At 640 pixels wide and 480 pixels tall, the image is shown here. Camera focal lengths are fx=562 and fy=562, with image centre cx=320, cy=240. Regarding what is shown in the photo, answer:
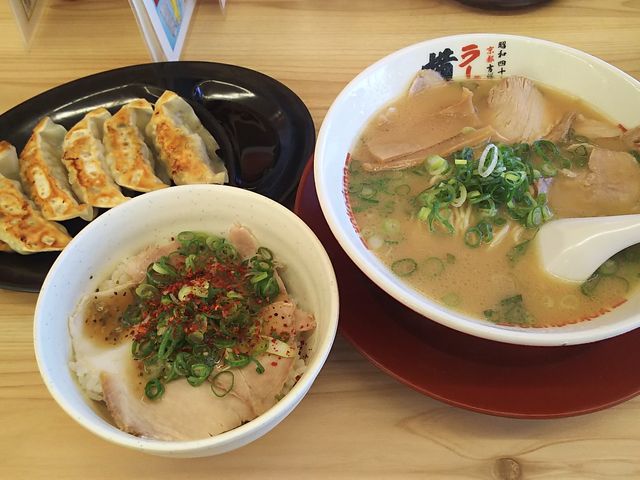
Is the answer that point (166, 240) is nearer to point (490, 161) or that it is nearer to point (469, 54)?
point (490, 161)

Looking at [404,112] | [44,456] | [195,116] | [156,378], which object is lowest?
[44,456]

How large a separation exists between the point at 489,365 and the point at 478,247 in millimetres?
237

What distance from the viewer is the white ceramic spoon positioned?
105 cm

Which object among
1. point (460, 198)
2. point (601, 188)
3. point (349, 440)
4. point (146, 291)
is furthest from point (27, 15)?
point (601, 188)

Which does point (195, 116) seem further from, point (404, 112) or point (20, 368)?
point (20, 368)

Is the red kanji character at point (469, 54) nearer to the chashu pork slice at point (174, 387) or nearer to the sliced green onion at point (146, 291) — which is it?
the chashu pork slice at point (174, 387)

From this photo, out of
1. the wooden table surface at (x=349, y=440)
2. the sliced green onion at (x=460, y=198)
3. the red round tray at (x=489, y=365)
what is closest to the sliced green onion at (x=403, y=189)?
the sliced green onion at (x=460, y=198)

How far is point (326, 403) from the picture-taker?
1.13 metres

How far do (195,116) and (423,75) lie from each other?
0.64 m

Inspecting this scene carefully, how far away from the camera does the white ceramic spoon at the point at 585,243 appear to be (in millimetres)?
1054

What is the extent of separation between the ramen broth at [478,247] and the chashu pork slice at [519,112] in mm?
21

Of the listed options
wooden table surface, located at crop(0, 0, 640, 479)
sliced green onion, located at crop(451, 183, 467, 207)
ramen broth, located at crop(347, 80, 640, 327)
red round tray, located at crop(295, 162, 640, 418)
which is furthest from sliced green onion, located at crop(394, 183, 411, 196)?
wooden table surface, located at crop(0, 0, 640, 479)

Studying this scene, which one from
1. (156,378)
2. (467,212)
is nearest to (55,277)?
(156,378)

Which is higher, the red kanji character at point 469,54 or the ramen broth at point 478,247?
the red kanji character at point 469,54
